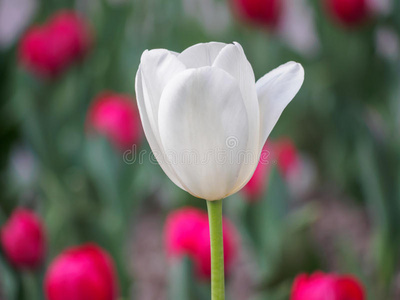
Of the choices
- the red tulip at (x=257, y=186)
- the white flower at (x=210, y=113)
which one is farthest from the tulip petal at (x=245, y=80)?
the red tulip at (x=257, y=186)

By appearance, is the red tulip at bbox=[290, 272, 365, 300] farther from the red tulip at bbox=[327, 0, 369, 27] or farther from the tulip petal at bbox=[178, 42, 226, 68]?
the red tulip at bbox=[327, 0, 369, 27]

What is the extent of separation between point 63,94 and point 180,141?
0.99 meters

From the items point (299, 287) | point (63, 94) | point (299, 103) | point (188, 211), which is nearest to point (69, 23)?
point (63, 94)

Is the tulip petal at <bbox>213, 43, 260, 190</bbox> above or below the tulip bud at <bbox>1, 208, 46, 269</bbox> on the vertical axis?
above

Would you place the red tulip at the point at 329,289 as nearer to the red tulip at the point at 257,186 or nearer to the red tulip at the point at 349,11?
the red tulip at the point at 257,186

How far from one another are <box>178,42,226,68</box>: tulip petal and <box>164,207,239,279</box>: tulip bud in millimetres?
269

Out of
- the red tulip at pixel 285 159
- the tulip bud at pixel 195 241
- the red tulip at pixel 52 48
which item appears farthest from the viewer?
the red tulip at pixel 52 48

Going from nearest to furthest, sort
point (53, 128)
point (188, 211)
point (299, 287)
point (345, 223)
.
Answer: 1. point (299, 287)
2. point (188, 211)
3. point (53, 128)
4. point (345, 223)

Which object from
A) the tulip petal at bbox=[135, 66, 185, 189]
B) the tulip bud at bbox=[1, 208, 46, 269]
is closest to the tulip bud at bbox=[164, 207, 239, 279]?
the tulip bud at bbox=[1, 208, 46, 269]

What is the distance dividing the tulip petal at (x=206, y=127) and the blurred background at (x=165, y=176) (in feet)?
0.96

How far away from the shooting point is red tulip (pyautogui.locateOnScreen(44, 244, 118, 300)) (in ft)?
1.67

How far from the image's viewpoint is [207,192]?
0.30 metres

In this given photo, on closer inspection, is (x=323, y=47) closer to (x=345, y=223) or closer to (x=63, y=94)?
(x=345, y=223)

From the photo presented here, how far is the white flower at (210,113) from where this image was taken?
0.29 m
